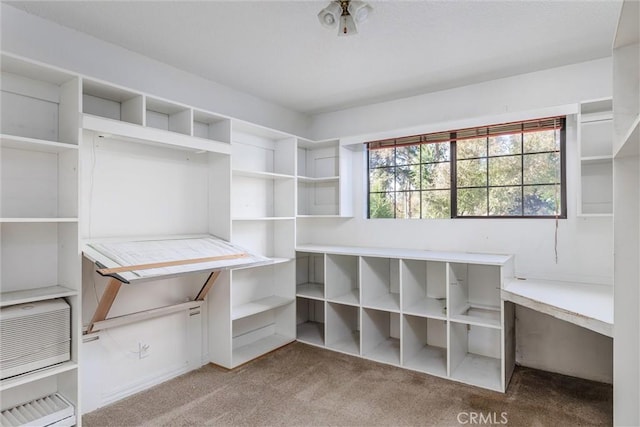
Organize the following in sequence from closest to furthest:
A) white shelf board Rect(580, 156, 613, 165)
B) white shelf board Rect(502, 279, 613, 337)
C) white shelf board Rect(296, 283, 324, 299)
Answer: white shelf board Rect(502, 279, 613, 337) → white shelf board Rect(580, 156, 613, 165) → white shelf board Rect(296, 283, 324, 299)

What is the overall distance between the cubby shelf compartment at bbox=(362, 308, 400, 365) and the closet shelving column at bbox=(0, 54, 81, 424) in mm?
2227

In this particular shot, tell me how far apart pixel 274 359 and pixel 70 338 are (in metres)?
1.66

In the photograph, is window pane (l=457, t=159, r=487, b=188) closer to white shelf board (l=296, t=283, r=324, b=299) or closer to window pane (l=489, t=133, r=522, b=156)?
window pane (l=489, t=133, r=522, b=156)

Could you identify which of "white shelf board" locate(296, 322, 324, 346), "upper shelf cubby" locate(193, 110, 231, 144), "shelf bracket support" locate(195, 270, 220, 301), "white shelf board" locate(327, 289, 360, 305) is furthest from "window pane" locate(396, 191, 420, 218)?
"shelf bracket support" locate(195, 270, 220, 301)

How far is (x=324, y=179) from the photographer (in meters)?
3.92

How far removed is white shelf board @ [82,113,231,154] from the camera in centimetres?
218

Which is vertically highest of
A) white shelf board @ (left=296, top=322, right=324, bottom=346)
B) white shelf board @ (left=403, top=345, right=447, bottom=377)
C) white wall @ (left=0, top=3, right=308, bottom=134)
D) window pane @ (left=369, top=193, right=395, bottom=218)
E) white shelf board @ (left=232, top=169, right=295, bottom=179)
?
white wall @ (left=0, top=3, right=308, bottom=134)

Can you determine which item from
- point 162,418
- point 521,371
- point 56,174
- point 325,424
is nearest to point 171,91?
point 56,174

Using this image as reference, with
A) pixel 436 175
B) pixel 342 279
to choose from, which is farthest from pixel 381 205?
pixel 342 279

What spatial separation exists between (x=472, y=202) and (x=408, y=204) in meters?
0.63

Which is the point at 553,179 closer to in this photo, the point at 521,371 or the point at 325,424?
the point at 521,371

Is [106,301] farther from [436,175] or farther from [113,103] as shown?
[436,175]

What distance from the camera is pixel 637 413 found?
142 centimetres

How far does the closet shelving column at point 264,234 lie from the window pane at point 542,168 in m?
2.16
